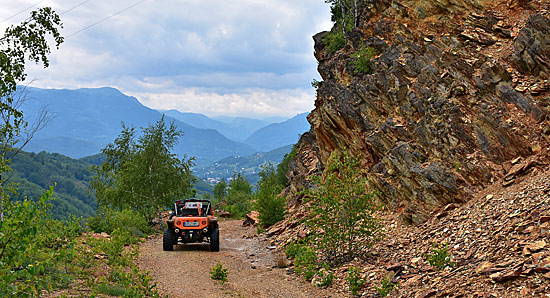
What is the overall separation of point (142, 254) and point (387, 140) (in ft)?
40.6

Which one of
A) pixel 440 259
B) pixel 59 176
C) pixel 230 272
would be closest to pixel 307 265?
pixel 230 272

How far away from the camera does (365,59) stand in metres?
20.6

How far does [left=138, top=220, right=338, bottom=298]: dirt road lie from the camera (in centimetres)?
1066

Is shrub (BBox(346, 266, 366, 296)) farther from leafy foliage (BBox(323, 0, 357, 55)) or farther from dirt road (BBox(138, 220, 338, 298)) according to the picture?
leafy foliage (BBox(323, 0, 357, 55))

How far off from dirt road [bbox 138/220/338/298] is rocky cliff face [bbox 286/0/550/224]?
18.0 feet

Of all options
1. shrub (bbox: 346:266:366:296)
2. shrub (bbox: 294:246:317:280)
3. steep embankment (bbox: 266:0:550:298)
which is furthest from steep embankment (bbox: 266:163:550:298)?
shrub (bbox: 294:246:317:280)

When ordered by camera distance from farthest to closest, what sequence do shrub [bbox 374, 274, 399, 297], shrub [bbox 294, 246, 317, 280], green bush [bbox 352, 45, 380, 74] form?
green bush [bbox 352, 45, 380, 74] < shrub [bbox 294, 246, 317, 280] < shrub [bbox 374, 274, 399, 297]

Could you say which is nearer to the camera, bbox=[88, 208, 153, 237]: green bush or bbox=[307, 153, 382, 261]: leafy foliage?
bbox=[307, 153, 382, 261]: leafy foliage

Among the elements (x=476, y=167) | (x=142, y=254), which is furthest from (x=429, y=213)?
(x=142, y=254)

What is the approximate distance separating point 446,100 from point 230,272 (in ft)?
34.7

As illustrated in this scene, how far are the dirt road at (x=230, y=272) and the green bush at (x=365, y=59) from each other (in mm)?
10946

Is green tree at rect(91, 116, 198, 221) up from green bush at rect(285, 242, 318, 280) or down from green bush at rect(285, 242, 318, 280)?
up

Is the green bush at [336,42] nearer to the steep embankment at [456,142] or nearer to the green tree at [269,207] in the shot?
the steep embankment at [456,142]

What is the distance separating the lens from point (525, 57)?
521 inches
